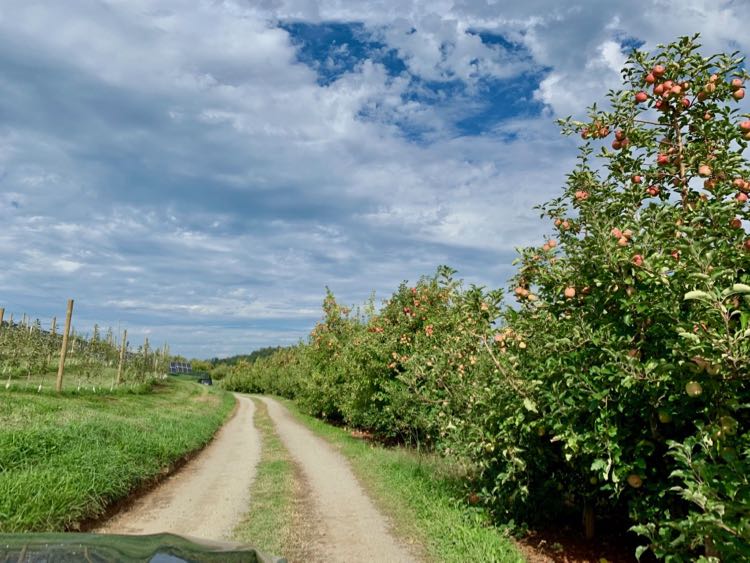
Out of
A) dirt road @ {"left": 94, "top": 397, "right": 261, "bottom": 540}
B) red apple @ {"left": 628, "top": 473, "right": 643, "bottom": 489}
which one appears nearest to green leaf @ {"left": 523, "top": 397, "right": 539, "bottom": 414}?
red apple @ {"left": 628, "top": 473, "right": 643, "bottom": 489}

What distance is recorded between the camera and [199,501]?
8891 millimetres

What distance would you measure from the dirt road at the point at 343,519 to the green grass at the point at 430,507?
0.26 metres

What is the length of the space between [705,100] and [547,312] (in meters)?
2.87

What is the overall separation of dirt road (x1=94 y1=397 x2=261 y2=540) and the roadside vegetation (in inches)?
154

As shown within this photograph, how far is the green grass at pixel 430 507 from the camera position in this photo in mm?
6207

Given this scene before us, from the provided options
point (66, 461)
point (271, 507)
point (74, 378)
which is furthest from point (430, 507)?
point (74, 378)

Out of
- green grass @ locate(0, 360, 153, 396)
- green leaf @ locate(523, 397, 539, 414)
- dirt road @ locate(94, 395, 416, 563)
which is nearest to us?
green leaf @ locate(523, 397, 539, 414)

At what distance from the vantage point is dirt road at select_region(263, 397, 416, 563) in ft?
21.3

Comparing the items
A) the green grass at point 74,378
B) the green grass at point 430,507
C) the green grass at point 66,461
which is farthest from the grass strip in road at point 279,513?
the green grass at point 74,378

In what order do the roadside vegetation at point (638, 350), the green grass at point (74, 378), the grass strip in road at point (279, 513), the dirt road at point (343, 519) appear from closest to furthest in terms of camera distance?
the roadside vegetation at point (638, 350) → the dirt road at point (343, 519) → the grass strip in road at point (279, 513) → the green grass at point (74, 378)

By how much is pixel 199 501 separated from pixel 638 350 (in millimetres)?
7659

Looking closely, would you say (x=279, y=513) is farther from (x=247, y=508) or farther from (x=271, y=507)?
(x=247, y=508)

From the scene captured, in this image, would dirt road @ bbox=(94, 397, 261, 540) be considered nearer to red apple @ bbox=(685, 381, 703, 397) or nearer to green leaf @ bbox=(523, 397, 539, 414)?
A: green leaf @ bbox=(523, 397, 539, 414)

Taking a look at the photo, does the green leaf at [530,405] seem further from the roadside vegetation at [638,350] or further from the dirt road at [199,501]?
the dirt road at [199,501]
